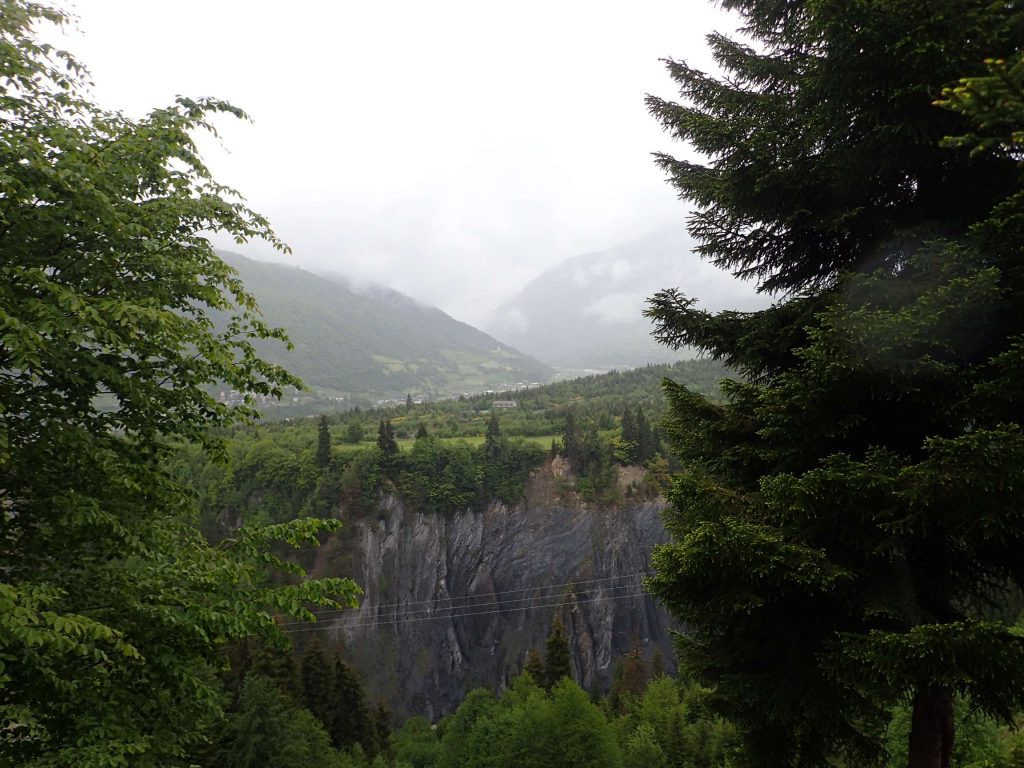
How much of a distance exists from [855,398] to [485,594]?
59.1 meters

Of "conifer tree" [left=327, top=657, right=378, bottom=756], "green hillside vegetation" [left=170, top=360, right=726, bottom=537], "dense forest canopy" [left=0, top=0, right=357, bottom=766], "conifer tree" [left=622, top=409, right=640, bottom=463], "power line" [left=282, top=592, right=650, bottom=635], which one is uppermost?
"dense forest canopy" [left=0, top=0, right=357, bottom=766]

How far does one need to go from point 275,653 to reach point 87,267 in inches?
1226

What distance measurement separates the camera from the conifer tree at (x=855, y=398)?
4.41 meters

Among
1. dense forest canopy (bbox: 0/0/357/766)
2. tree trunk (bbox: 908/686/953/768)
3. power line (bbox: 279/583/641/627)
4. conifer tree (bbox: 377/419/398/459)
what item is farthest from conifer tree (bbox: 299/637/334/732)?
tree trunk (bbox: 908/686/953/768)

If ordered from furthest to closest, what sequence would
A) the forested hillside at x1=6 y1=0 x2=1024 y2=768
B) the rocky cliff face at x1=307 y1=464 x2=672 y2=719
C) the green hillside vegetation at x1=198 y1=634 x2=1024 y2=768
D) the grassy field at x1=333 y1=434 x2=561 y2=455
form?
the grassy field at x1=333 y1=434 x2=561 y2=455
the rocky cliff face at x1=307 y1=464 x2=672 y2=719
the green hillside vegetation at x1=198 y1=634 x2=1024 y2=768
the forested hillside at x1=6 y1=0 x2=1024 y2=768

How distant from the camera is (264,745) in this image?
855 inches

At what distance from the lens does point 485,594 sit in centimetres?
5944

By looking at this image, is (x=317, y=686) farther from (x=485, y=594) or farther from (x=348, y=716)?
(x=485, y=594)

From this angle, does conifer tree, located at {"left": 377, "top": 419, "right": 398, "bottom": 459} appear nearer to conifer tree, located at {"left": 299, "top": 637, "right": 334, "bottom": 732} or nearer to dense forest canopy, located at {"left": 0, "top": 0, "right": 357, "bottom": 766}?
conifer tree, located at {"left": 299, "top": 637, "right": 334, "bottom": 732}

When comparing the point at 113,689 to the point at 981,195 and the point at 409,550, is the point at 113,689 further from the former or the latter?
the point at 409,550

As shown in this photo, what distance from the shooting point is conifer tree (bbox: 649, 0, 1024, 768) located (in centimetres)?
441

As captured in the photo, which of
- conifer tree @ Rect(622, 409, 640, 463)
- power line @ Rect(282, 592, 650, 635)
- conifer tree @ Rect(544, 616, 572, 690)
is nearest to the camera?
conifer tree @ Rect(544, 616, 572, 690)

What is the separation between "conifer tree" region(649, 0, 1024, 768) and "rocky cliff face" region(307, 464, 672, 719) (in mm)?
53688

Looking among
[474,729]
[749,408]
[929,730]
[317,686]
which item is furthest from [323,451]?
[929,730]
